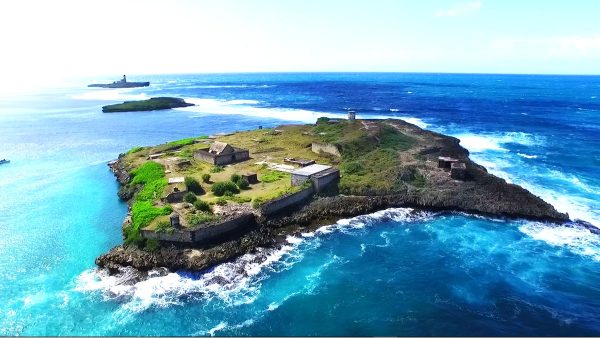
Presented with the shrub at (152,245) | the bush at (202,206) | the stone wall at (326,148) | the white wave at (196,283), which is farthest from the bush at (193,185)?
the stone wall at (326,148)

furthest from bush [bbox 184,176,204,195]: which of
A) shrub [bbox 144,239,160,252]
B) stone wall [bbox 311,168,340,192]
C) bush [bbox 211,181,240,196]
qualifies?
stone wall [bbox 311,168,340,192]

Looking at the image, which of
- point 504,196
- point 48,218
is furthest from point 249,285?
point 504,196

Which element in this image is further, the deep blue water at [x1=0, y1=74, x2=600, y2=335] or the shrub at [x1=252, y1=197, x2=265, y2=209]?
the shrub at [x1=252, y1=197, x2=265, y2=209]

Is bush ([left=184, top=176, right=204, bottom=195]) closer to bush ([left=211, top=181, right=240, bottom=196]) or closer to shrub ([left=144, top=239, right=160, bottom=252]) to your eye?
bush ([left=211, top=181, right=240, bottom=196])

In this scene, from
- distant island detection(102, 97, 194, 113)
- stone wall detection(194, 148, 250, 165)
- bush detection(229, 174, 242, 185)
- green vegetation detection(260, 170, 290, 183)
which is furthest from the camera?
distant island detection(102, 97, 194, 113)

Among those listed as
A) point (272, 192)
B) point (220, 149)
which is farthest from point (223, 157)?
point (272, 192)
